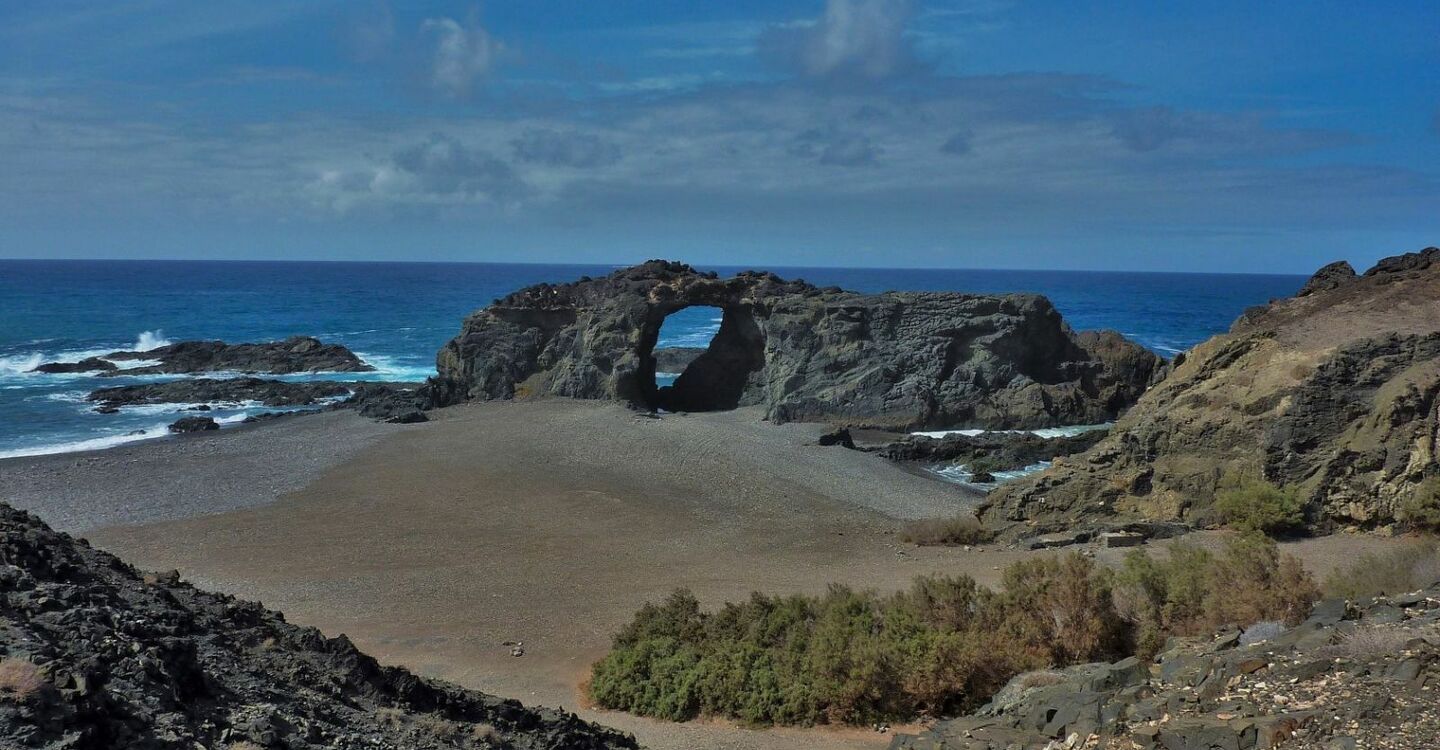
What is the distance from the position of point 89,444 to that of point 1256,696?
120 feet

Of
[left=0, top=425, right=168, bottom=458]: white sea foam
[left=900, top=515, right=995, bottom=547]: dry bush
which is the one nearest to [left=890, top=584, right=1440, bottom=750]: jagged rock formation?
[left=900, top=515, right=995, bottom=547]: dry bush

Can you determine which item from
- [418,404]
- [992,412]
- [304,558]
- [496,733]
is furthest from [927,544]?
[418,404]

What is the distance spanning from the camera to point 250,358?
58.8m

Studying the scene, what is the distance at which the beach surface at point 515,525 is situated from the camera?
16.5 metres

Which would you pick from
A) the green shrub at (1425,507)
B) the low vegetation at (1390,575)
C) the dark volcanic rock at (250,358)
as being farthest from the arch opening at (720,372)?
the low vegetation at (1390,575)

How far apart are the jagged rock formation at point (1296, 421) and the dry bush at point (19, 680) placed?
61.0 ft

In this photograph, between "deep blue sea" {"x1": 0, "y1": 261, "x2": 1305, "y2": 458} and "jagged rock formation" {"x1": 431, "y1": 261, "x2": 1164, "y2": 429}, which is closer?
"jagged rock formation" {"x1": 431, "y1": 261, "x2": 1164, "y2": 429}

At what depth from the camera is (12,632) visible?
21.5 ft

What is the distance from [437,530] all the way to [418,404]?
19.7m

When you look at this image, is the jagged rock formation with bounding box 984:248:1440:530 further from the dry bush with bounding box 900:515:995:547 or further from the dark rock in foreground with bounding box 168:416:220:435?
the dark rock in foreground with bounding box 168:416:220:435

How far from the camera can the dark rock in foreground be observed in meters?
38.2

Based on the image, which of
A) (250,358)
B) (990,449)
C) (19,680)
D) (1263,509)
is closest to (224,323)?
(250,358)

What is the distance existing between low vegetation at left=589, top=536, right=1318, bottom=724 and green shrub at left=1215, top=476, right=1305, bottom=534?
4.31 m

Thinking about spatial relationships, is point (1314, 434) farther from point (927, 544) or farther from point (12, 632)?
point (12, 632)
